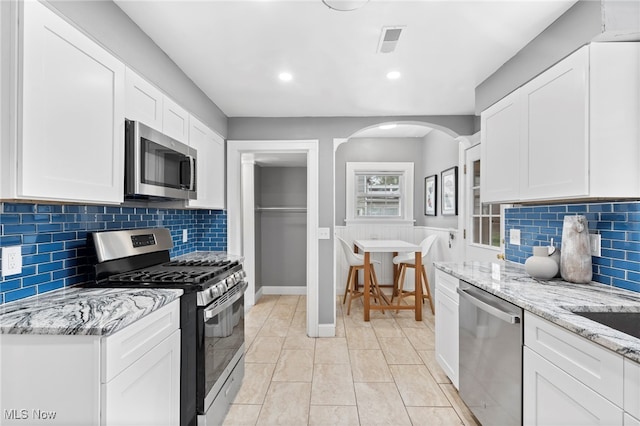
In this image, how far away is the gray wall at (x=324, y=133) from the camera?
11.8 feet

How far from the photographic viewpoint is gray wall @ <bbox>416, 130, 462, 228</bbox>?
13.8 ft

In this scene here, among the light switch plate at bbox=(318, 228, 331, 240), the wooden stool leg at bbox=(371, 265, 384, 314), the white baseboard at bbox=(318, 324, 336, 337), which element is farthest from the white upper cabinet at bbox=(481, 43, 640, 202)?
the wooden stool leg at bbox=(371, 265, 384, 314)

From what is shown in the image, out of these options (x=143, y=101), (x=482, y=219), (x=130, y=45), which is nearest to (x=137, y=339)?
(x=143, y=101)

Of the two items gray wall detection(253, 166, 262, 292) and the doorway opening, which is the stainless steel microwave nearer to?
the doorway opening

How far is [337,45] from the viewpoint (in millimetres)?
2143

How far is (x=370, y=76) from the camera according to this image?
103 inches

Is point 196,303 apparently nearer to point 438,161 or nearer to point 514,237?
point 514,237

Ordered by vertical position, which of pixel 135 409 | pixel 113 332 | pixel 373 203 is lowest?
pixel 135 409

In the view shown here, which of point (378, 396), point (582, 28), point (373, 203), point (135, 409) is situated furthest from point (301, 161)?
point (135, 409)

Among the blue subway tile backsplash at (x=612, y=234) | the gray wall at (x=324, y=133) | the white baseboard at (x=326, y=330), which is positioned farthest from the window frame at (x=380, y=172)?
the blue subway tile backsplash at (x=612, y=234)

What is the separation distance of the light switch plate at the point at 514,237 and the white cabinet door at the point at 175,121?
263 centimetres

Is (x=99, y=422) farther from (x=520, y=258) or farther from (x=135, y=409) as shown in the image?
(x=520, y=258)

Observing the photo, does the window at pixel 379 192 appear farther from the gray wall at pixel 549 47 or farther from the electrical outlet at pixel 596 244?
the electrical outlet at pixel 596 244

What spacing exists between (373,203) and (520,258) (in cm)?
294
